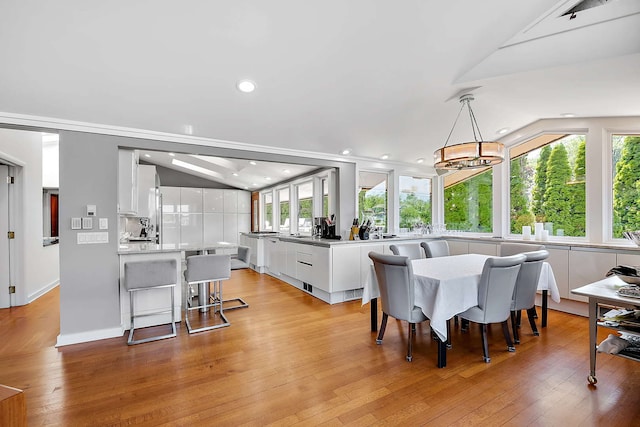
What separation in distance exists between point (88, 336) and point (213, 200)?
6075 millimetres

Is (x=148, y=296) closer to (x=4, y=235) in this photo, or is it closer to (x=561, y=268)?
(x=4, y=235)

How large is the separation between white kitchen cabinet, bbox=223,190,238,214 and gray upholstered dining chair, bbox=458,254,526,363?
761 cm

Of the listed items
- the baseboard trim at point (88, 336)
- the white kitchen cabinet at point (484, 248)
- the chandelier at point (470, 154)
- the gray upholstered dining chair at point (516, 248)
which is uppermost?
the chandelier at point (470, 154)

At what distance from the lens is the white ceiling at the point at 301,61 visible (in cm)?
196

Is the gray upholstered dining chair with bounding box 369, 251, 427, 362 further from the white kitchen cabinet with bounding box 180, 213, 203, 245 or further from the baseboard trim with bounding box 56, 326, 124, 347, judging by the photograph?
→ the white kitchen cabinet with bounding box 180, 213, 203, 245

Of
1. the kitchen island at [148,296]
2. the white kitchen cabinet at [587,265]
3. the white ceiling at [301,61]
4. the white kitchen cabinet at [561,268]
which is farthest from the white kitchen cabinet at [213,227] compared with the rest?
the white kitchen cabinet at [587,265]

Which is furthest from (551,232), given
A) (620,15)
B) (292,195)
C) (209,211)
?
(209,211)

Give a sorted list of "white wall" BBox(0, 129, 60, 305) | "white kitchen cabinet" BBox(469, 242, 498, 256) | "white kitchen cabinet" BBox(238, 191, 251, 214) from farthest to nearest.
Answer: "white kitchen cabinet" BBox(238, 191, 251, 214)
"white kitchen cabinet" BBox(469, 242, 498, 256)
"white wall" BBox(0, 129, 60, 305)

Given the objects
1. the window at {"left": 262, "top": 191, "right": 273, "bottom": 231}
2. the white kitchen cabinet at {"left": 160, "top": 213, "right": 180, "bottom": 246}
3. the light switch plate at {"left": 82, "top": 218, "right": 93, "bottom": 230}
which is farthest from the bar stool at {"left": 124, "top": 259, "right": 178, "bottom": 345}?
the white kitchen cabinet at {"left": 160, "top": 213, "right": 180, "bottom": 246}

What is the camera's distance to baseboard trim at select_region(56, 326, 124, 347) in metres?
2.84

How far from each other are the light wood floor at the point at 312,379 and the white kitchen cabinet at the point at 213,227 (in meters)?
5.35

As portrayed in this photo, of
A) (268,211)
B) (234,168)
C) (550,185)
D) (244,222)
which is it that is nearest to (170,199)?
(244,222)

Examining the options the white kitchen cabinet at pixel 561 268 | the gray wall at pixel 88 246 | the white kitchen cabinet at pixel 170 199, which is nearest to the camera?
the gray wall at pixel 88 246

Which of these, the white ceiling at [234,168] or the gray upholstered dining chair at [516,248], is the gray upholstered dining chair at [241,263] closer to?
the white ceiling at [234,168]
